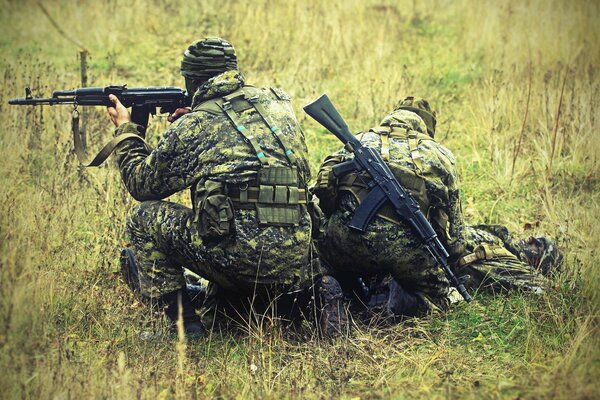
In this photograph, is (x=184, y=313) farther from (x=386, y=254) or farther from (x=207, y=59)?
(x=207, y=59)

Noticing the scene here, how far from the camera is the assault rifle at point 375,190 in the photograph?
4.73 m

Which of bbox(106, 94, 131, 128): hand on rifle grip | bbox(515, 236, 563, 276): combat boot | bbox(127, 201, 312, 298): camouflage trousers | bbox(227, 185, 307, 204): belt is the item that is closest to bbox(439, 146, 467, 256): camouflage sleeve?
bbox(515, 236, 563, 276): combat boot

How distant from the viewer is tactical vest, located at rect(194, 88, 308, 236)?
A: 435 centimetres

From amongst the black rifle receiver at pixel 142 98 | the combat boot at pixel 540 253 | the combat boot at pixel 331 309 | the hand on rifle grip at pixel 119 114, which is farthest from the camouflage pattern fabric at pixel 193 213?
the combat boot at pixel 540 253

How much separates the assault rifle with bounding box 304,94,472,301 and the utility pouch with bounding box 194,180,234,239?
820 mm

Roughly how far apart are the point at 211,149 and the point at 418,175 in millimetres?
1299

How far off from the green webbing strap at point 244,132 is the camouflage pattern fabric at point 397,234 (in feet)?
2.04

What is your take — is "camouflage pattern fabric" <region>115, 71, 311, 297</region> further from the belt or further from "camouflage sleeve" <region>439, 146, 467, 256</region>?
"camouflage sleeve" <region>439, 146, 467, 256</region>

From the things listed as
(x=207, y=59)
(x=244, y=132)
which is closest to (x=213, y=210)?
(x=244, y=132)

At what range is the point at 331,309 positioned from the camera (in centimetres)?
462

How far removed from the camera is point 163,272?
15.3 feet

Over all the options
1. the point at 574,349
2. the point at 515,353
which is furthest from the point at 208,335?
the point at 574,349

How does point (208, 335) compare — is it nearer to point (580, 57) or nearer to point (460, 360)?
point (460, 360)

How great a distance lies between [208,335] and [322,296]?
73 cm
